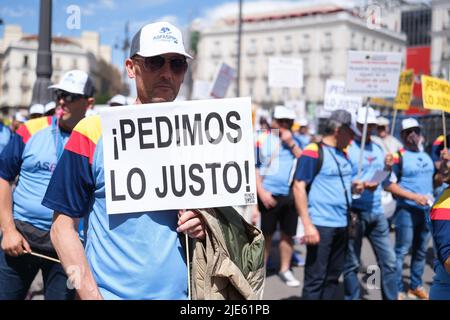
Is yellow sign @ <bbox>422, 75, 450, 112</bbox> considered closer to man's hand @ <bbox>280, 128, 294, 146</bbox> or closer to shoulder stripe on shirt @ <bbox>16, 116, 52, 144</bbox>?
man's hand @ <bbox>280, 128, 294, 146</bbox>

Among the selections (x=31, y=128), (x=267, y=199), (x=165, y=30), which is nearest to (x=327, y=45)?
(x=267, y=199)

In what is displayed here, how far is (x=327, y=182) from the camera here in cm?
484

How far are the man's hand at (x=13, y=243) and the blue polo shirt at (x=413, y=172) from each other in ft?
13.9

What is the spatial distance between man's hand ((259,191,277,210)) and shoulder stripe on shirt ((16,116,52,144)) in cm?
343

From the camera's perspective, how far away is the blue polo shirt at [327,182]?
480 cm

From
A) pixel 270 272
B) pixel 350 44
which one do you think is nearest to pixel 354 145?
pixel 270 272

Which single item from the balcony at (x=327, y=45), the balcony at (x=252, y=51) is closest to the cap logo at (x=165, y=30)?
the balcony at (x=327, y=45)

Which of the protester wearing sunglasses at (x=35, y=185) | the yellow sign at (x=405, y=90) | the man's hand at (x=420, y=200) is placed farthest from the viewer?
the yellow sign at (x=405, y=90)

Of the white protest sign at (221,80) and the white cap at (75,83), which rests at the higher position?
the white protest sign at (221,80)

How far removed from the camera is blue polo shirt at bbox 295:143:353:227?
4801 millimetres

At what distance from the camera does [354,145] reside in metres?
5.78

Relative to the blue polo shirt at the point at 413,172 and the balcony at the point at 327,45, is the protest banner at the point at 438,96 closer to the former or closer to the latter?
the blue polo shirt at the point at 413,172
